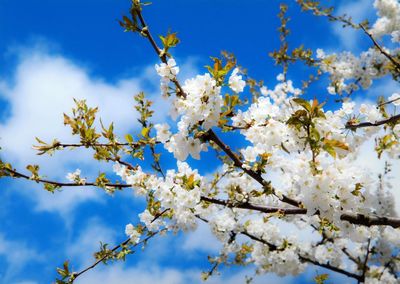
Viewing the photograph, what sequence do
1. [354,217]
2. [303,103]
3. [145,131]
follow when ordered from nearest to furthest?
[303,103], [354,217], [145,131]

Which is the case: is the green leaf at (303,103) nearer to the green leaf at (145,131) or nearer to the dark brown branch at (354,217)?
the dark brown branch at (354,217)

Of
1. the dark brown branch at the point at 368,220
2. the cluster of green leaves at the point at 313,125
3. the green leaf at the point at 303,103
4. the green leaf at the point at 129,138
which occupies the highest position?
the green leaf at the point at 129,138

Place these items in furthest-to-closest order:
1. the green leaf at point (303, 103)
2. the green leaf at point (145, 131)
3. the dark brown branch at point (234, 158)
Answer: the green leaf at point (145, 131) → the dark brown branch at point (234, 158) → the green leaf at point (303, 103)

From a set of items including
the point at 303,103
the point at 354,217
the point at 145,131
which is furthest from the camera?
the point at 145,131

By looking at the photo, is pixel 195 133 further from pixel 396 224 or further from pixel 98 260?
pixel 98 260

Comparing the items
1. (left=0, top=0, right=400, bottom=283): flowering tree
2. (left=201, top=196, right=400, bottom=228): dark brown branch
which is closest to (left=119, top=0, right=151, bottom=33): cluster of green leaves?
(left=0, top=0, right=400, bottom=283): flowering tree

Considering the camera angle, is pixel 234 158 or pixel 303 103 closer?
pixel 303 103

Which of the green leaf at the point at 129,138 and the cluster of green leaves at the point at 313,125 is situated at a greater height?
the green leaf at the point at 129,138

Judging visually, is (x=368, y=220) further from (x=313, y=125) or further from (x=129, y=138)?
(x=129, y=138)

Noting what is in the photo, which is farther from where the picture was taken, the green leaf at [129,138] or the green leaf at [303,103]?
the green leaf at [129,138]

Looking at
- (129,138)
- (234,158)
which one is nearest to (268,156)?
(234,158)

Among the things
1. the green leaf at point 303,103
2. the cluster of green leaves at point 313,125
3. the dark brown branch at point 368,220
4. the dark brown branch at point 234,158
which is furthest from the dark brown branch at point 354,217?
the green leaf at point 303,103

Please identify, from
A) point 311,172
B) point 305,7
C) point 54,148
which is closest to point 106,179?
point 54,148

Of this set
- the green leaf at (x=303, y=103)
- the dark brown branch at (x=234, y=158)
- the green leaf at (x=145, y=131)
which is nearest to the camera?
the green leaf at (x=303, y=103)
